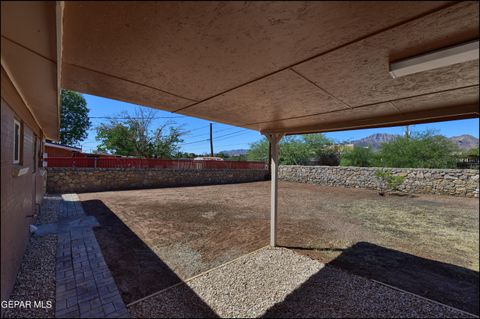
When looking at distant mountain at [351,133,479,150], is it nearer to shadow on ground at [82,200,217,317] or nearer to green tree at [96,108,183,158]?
shadow on ground at [82,200,217,317]

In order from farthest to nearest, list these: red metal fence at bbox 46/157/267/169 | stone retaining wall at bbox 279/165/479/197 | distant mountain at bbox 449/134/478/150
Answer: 1. red metal fence at bbox 46/157/267/169
2. stone retaining wall at bbox 279/165/479/197
3. distant mountain at bbox 449/134/478/150

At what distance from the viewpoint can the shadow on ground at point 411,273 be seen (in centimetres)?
224

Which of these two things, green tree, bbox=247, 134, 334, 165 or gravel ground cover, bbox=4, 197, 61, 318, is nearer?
gravel ground cover, bbox=4, 197, 61, 318

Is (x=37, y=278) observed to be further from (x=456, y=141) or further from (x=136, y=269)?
(x=456, y=141)

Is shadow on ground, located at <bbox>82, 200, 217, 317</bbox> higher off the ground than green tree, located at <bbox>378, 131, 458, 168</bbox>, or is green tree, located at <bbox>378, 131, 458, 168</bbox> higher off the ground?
green tree, located at <bbox>378, 131, 458, 168</bbox>

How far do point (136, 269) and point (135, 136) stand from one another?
58.6ft

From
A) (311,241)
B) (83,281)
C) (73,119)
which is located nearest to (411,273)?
(311,241)

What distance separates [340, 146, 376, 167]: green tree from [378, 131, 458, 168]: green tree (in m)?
1.68

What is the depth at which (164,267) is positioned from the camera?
288cm

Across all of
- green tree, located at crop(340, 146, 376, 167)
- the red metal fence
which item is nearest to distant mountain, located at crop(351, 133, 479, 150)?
green tree, located at crop(340, 146, 376, 167)

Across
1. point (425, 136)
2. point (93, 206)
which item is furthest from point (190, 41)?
point (425, 136)

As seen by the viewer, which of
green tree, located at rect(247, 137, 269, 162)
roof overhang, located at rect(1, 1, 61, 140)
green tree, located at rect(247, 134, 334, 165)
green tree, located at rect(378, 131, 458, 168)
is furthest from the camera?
green tree, located at rect(247, 137, 269, 162)

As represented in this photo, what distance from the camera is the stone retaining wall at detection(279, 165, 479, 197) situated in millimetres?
7977

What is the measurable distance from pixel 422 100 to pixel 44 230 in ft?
20.1
